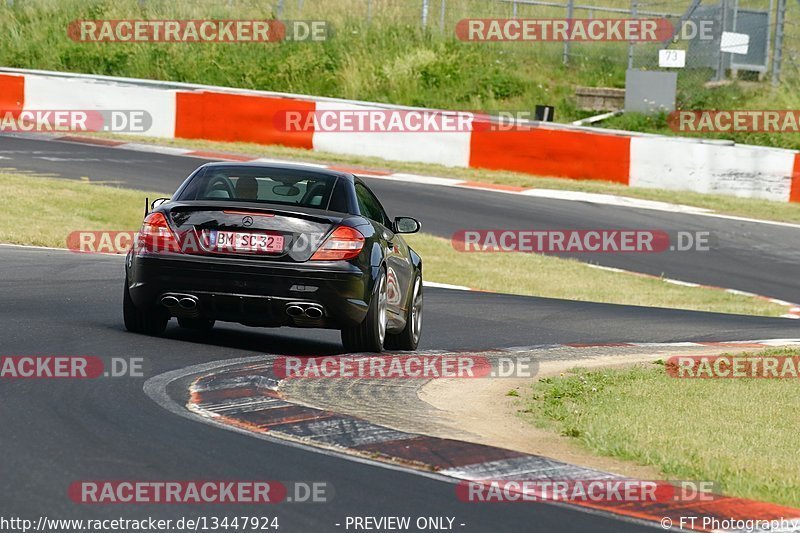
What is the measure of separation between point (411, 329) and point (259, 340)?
1226 mm

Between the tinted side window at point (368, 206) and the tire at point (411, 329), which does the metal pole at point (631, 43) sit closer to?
the tire at point (411, 329)

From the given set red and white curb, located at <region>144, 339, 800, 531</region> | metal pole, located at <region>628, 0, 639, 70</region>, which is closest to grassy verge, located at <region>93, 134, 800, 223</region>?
metal pole, located at <region>628, 0, 639, 70</region>

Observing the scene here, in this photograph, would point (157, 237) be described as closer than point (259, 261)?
No

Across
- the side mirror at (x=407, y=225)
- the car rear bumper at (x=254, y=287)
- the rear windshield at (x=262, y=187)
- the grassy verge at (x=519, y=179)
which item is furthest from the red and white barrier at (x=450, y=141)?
the car rear bumper at (x=254, y=287)

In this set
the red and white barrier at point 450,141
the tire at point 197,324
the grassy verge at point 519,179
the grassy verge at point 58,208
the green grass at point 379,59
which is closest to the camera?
the tire at point 197,324

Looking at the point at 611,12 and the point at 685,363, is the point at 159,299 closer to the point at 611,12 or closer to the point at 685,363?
the point at 685,363

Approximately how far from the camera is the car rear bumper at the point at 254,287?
927cm

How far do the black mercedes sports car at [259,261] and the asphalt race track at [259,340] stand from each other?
0.41 m

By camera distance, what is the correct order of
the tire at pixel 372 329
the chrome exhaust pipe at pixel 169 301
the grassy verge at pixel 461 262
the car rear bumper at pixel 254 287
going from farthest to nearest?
the grassy verge at pixel 461 262
the tire at pixel 372 329
the chrome exhaust pipe at pixel 169 301
the car rear bumper at pixel 254 287

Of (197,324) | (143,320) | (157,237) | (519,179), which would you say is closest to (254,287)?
(157,237)

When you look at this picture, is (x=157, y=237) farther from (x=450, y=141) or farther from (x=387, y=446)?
(x=450, y=141)

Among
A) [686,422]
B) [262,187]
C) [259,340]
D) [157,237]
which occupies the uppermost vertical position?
[262,187]

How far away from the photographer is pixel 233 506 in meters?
5.33

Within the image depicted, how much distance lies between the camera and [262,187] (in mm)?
9844
